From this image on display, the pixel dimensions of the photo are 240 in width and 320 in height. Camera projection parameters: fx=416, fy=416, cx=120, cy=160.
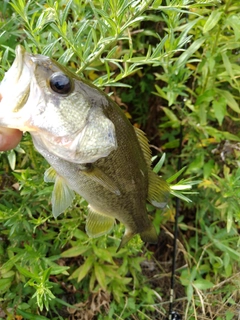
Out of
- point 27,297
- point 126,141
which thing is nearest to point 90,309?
point 27,297

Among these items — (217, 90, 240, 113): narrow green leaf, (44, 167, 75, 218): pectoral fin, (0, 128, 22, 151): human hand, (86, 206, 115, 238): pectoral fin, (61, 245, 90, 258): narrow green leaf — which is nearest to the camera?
(0, 128, 22, 151): human hand

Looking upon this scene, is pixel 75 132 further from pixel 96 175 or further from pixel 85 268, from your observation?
pixel 85 268

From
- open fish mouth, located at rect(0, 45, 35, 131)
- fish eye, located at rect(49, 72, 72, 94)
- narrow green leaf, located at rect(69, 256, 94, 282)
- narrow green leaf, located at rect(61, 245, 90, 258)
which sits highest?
open fish mouth, located at rect(0, 45, 35, 131)

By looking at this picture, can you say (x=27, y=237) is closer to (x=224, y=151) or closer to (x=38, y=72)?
(x=38, y=72)

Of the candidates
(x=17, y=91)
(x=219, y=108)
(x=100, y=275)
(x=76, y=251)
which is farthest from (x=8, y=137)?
(x=219, y=108)

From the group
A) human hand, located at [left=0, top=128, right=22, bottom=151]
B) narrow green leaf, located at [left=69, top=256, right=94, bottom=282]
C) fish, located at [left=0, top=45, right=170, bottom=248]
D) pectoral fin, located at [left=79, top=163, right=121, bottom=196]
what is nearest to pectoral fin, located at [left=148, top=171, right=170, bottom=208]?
fish, located at [left=0, top=45, right=170, bottom=248]

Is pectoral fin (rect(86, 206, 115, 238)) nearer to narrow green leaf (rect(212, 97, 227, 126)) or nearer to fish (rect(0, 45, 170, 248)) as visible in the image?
fish (rect(0, 45, 170, 248))

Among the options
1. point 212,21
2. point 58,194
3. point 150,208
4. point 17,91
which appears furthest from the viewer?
point 150,208
